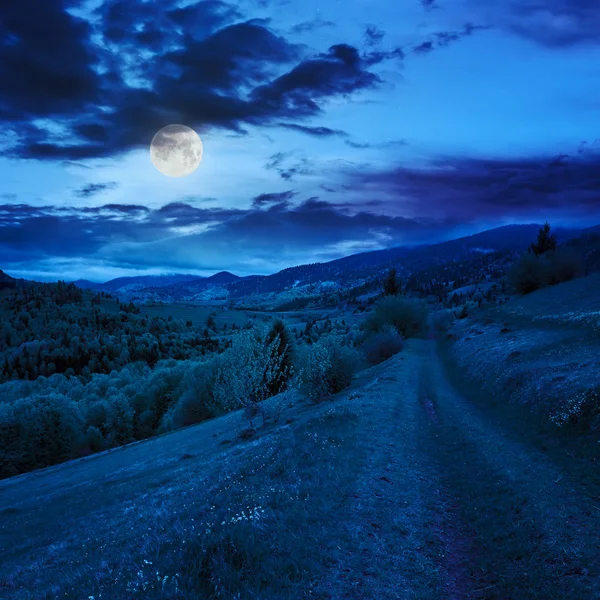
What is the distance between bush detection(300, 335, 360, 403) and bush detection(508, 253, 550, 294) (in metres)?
75.7

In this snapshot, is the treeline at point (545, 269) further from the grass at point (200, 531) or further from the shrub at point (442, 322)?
the grass at point (200, 531)

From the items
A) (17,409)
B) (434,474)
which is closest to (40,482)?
(17,409)

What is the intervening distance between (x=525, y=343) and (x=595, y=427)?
28.8 metres

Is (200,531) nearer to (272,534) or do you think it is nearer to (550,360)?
(272,534)

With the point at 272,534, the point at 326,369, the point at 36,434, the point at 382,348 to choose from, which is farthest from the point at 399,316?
the point at 272,534

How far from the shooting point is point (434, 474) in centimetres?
1834

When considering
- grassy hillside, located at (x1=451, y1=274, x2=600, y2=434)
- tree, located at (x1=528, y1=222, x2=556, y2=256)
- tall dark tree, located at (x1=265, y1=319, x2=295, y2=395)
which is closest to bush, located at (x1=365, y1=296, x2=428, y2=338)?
grassy hillside, located at (x1=451, y1=274, x2=600, y2=434)

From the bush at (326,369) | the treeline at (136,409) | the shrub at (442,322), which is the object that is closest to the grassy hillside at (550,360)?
the bush at (326,369)

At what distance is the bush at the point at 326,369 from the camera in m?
48.7

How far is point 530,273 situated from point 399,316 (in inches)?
1493

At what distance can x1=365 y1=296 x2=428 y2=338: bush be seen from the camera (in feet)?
335

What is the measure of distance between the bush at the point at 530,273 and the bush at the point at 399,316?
28644mm

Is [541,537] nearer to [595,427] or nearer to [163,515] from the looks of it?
[595,427]

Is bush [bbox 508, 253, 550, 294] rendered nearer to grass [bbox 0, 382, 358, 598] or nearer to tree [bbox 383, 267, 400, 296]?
tree [bbox 383, 267, 400, 296]
